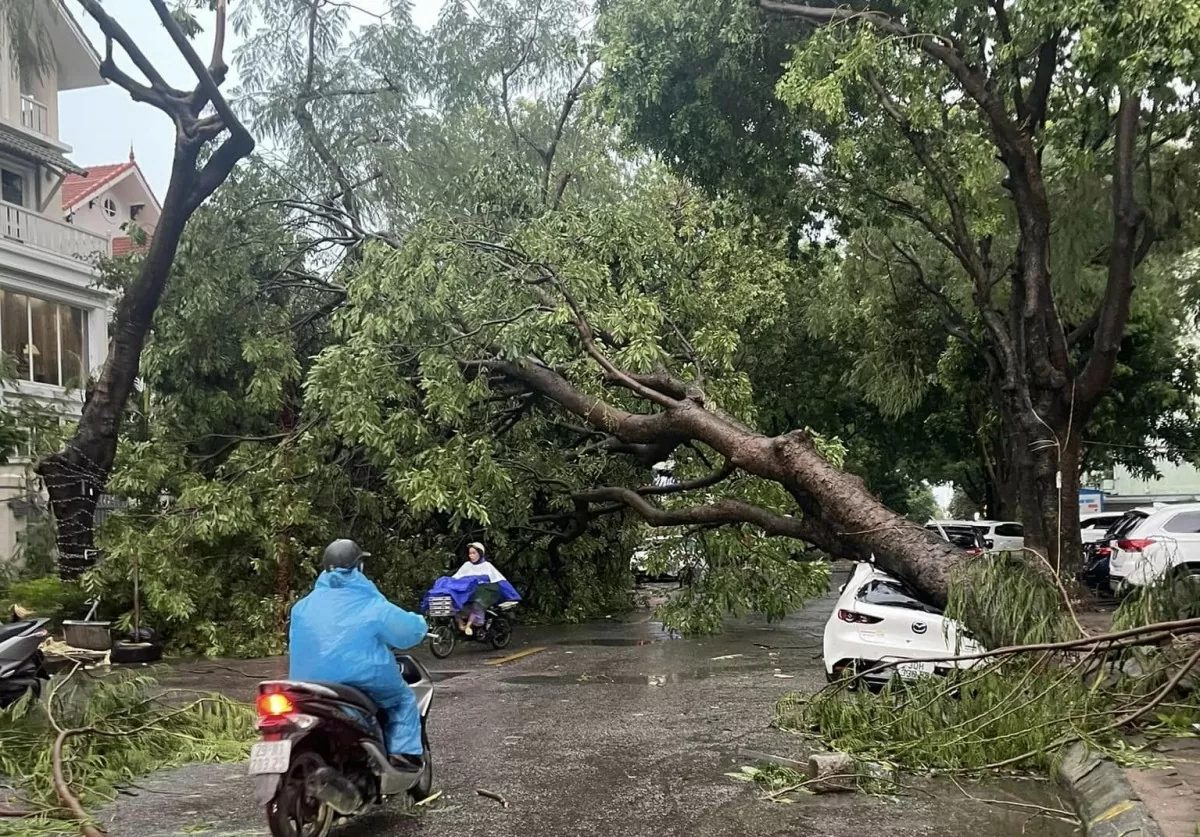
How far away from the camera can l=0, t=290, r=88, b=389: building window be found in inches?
941

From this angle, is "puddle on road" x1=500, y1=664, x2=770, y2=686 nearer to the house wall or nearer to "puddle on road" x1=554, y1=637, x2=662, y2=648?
"puddle on road" x1=554, y1=637, x2=662, y2=648

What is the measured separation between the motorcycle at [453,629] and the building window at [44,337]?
1165 cm

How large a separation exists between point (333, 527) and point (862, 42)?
32.5 feet

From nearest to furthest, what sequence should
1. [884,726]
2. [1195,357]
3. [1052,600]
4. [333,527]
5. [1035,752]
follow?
[1035,752] → [884,726] → [1052,600] → [333,527] → [1195,357]

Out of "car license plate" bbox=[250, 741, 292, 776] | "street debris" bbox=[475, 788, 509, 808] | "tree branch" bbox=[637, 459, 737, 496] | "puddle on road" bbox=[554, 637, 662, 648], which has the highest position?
"tree branch" bbox=[637, 459, 737, 496]

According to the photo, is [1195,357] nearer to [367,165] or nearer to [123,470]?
[367,165]

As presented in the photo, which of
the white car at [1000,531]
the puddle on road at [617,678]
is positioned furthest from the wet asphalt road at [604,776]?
the white car at [1000,531]

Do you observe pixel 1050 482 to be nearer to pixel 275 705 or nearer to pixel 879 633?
pixel 879 633

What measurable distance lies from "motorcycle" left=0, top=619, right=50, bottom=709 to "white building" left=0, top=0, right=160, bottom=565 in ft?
40.5

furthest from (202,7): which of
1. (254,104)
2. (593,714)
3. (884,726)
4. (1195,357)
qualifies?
(1195,357)

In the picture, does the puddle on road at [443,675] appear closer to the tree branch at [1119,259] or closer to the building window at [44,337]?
the tree branch at [1119,259]

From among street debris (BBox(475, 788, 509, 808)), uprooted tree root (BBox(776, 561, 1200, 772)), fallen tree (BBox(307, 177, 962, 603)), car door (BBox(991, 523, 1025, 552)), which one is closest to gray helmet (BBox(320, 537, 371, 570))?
street debris (BBox(475, 788, 509, 808))

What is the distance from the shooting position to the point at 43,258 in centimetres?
2427

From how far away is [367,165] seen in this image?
18.6 m
